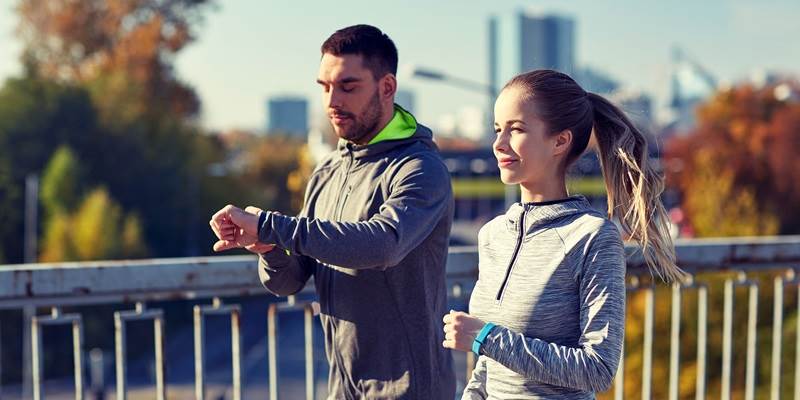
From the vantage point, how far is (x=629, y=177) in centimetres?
237

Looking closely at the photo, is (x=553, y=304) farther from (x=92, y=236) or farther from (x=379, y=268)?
(x=92, y=236)

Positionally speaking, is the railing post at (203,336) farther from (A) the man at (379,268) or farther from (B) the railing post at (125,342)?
(A) the man at (379,268)

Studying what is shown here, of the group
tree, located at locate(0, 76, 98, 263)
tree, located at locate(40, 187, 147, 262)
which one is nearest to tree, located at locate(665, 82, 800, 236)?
tree, located at locate(40, 187, 147, 262)

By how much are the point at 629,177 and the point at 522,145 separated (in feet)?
1.04

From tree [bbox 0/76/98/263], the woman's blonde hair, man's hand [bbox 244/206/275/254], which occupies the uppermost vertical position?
tree [bbox 0/76/98/263]

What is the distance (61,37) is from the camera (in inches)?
1618

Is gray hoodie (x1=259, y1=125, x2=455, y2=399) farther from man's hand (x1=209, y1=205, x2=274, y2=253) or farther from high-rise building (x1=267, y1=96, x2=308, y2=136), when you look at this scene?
high-rise building (x1=267, y1=96, x2=308, y2=136)

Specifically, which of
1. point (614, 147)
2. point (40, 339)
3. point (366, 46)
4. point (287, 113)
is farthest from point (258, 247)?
point (287, 113)

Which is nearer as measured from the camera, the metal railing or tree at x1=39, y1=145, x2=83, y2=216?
the metal railing

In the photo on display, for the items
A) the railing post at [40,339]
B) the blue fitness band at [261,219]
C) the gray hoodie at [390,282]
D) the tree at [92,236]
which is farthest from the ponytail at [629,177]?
the tree at [92,236]

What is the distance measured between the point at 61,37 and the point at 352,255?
42.0 m

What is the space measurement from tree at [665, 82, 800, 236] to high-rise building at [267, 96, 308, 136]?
9966 cm

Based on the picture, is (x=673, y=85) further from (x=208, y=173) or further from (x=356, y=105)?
(x=356, y=105)

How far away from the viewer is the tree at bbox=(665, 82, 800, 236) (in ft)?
124
